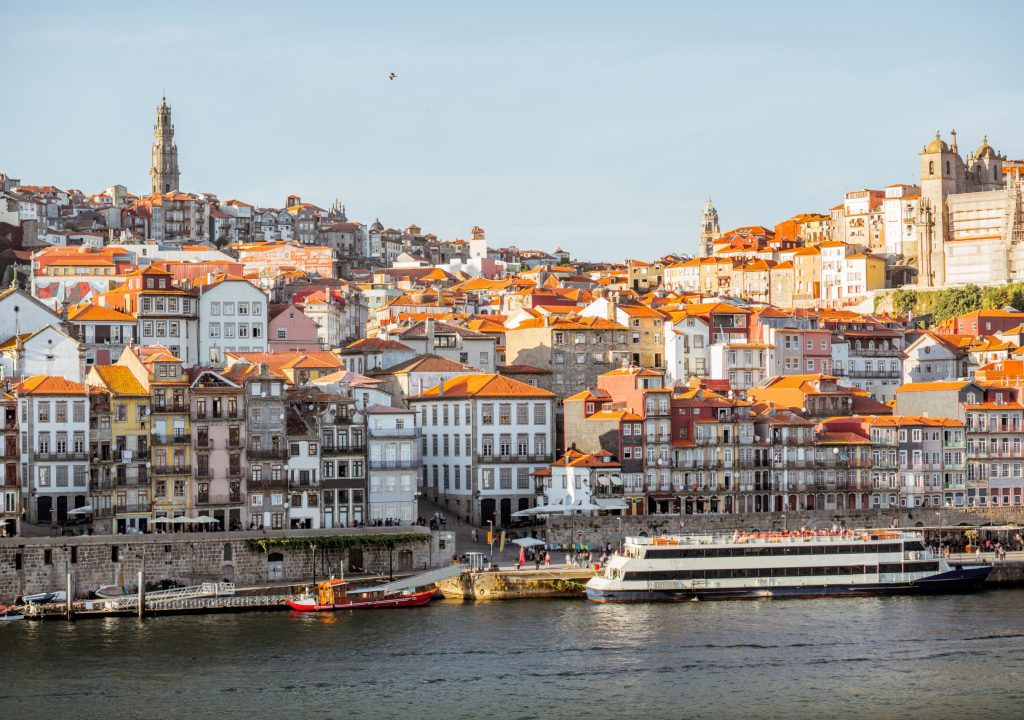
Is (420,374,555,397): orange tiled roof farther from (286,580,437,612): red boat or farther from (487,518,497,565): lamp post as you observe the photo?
(286,580,437,612): red boat

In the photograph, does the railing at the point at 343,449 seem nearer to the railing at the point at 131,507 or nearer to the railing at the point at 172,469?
the railing at the point at 172,469

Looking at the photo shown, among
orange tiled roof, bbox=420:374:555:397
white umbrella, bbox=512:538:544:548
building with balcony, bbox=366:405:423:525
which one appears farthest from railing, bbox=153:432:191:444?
orange tiled roof, bbox=420:374:555:397

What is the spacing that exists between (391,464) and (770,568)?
16.0 meters

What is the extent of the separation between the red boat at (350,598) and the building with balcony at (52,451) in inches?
400

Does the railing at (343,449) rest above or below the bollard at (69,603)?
above

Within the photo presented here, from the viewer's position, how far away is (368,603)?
66.6 m

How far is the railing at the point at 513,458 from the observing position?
8131 cm

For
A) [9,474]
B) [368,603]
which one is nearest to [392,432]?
[368,603]

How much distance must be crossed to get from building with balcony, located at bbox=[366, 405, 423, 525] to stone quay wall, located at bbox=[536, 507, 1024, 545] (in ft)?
17.0

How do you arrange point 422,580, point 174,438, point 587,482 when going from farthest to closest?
point 587,482 → point 174,438 → point 422,580

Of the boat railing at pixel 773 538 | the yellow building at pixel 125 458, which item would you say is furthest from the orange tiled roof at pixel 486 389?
the yellow building at pixel 125 458

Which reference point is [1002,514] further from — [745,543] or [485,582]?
[485,582]

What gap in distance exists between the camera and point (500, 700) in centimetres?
5147

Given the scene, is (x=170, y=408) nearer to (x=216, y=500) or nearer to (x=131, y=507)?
(x=216, y=500)
